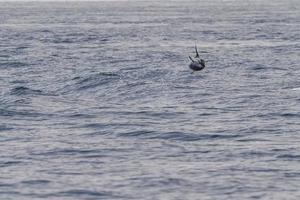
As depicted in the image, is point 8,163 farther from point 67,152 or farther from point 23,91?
point 23,91

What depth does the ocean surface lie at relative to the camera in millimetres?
26500

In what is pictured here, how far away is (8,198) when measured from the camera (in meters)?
25.2

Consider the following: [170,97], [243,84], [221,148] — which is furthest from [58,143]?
[243,84]

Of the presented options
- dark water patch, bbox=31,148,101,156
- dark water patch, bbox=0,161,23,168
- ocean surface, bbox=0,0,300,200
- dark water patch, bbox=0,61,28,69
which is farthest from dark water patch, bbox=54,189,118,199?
dark water patch, bbox=0,61,28,69

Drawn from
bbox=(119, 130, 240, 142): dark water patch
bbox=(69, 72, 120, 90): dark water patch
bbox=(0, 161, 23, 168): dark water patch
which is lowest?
bbox=(69, 72, 120, 90): dark water patch

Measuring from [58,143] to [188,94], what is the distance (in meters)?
16.2

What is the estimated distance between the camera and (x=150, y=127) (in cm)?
3678

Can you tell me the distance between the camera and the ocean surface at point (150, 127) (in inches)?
1043

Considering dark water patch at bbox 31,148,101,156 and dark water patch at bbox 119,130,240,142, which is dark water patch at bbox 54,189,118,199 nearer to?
dark water patch at bbox 31,148,101,156

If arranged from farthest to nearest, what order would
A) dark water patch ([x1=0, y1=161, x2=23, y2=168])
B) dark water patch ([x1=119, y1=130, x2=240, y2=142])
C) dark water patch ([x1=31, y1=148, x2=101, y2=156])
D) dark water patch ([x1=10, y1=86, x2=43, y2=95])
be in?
dark water patch ([x1=10, y1=86, x2=43, y2=95])
dark water patch ([x1=119, y1=130, x2=240, y2=142])
dark water patch ([x1=31, y1=148, x2=101, y2=156])
dark water patch ([x1=0, y1=161, x2=23, y2=168])

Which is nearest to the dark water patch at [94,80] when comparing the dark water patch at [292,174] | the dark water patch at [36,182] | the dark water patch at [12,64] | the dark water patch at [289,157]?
the dark water patch at [12,64]

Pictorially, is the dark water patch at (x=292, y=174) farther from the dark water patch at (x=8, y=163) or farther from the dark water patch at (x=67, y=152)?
the dark water patch at (x=8, y=163)

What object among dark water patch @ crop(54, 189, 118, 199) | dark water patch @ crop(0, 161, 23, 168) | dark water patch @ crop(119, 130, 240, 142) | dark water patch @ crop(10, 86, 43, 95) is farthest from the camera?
dark water patch @ crop(10, 86, 43, 95)

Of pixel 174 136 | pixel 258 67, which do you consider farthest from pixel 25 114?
pixel 258 67
